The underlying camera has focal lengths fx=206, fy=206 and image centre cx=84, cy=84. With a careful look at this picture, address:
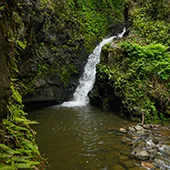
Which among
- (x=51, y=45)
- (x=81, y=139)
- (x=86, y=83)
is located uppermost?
(x=51, y=45)

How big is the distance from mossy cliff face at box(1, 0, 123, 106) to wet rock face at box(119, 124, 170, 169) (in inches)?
191

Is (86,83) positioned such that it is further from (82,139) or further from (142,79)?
(82,139)

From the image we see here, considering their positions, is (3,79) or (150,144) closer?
(3,79)

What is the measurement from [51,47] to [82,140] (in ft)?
22.2

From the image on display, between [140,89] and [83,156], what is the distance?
4.78 metres

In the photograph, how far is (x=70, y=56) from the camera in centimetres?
1312

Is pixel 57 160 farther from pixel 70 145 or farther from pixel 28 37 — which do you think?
pixel 28 37

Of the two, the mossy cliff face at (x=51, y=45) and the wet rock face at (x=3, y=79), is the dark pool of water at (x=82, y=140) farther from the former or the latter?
the wet rock face at (x=3, y=79)

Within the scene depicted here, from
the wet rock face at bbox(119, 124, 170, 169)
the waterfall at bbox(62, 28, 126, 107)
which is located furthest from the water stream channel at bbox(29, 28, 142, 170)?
the waterfall at bbox(62, 28, 126, 107)

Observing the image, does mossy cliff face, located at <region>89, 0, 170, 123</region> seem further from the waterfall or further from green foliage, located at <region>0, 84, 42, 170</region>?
green foliage, located at <region>0, 84, 42, 170</region>

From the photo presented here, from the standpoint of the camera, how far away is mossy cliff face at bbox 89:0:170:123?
869 cm

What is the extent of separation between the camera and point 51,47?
1180 centimetres

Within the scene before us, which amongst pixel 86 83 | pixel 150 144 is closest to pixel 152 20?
pixel 86 83

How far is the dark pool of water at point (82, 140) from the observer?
199 inches
